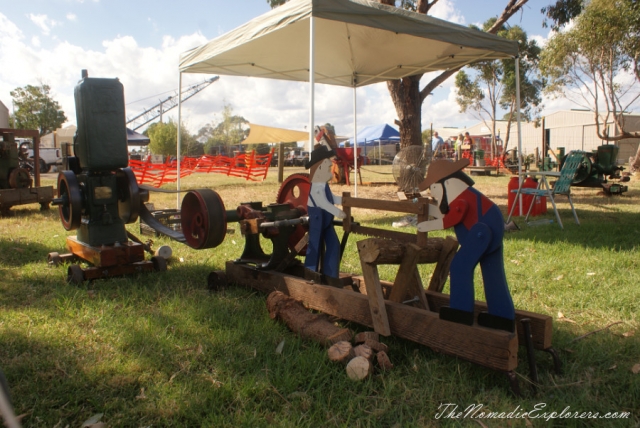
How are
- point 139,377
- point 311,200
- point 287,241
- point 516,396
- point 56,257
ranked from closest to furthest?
point 516,396
point 139,377
point 311,200
point 287,241
point 56,257

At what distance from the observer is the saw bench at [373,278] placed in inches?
93.4

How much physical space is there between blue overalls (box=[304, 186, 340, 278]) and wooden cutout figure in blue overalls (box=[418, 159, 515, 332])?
3.21 feet

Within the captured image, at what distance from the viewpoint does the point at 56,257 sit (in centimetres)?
477

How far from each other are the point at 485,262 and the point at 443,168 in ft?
1.74

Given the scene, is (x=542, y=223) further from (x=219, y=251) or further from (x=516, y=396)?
(x=516, y=396)

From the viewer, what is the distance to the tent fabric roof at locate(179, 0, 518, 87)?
5.43 metres

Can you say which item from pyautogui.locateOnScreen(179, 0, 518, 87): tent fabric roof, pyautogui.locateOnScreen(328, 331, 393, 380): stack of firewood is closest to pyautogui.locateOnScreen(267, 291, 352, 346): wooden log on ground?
pyautogui.locateOnScreen(328, 331, 393, 380): stack of firewood

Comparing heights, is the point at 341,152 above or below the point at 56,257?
above

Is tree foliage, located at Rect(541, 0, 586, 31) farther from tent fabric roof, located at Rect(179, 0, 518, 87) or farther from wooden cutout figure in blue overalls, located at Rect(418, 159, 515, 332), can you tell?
wooden cutout figure in blue overalls, located at Rect(418, 159, 515, 332)

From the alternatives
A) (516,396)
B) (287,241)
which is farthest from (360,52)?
(516,396)

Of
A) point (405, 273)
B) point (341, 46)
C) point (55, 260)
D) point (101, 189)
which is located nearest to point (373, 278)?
point (405, 273)

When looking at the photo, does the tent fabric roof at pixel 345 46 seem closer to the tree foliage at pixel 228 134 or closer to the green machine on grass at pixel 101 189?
the green machine on grass at pixel 101 189

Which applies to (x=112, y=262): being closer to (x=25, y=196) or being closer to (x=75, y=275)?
(x=75, y=275)

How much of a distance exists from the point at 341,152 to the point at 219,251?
10.7m
